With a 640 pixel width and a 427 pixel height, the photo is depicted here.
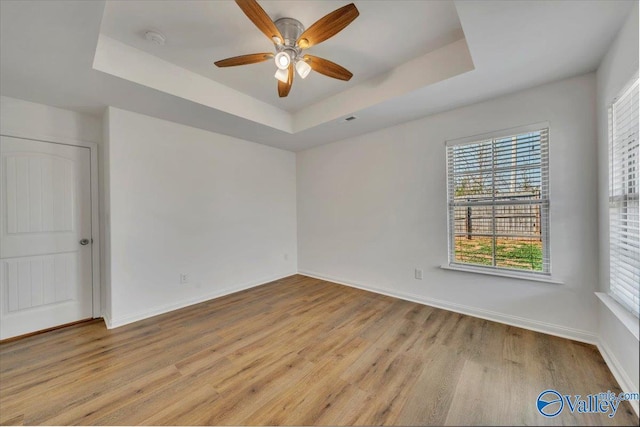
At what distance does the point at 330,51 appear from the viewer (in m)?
2.29

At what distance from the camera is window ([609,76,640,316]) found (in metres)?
1.57

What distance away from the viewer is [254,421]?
1.44 metres

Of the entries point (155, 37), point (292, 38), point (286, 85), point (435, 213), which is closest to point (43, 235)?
point (155, 37)

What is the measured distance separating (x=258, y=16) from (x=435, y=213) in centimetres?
270

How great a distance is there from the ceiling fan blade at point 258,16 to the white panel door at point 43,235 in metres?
2.73

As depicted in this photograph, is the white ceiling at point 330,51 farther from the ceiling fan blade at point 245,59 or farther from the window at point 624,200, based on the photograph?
the window at point 624,200

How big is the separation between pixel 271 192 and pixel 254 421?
337 centimetres

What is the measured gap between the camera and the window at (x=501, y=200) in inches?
95.7

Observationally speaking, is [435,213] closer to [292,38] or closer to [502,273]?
[502,273]

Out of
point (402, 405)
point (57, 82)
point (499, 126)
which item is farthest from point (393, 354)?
point (57, 82)

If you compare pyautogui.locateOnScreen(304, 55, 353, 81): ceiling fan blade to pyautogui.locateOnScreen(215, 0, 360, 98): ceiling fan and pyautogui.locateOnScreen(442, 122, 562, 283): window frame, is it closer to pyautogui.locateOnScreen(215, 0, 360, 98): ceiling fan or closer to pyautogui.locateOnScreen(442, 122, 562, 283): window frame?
pyautogui.locateOnScreen(215, 0, 360, 98): ceiling fan

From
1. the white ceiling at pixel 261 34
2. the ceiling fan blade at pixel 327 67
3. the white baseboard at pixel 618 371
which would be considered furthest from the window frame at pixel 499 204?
the ceiling fan blade at pixel 327 67

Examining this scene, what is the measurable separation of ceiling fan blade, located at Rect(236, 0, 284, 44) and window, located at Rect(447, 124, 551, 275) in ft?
7.58

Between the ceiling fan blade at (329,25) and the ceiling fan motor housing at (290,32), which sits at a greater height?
the ceiling fan motor housing at (290,32)
